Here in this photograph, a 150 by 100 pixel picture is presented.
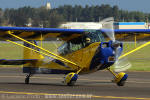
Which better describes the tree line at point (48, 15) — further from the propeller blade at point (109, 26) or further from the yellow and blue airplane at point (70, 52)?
the yellow and blue airplane at point (70, 52)

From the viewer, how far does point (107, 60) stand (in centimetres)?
1366

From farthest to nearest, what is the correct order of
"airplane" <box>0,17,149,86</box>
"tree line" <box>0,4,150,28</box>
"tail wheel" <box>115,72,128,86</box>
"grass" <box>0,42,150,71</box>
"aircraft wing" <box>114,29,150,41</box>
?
"tree line" <box>0,4,150,28</box>, "grass" <box>0,42,150,71</box>, "aircraft wing" <box>114,29,150,41</box>, "tail wheel" <box>115,72,128,86</box>, "airplane" <box>0,17,149,86</box>

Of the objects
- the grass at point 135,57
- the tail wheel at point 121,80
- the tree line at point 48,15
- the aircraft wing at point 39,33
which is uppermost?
the aircraft wing at point 39,33

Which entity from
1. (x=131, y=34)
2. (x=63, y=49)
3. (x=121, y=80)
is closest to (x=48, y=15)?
(x=131, y=34)

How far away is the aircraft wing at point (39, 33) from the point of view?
15.1m

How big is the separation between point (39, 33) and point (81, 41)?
193cm

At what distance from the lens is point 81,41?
1495 cm

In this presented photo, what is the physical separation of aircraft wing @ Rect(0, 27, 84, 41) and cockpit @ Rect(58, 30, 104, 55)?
28 centimetres

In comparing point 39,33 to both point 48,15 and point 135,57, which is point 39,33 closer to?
point 135,57

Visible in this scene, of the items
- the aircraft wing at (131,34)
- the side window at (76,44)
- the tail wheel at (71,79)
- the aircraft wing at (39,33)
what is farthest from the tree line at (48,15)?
the tail wheel at (71,79)

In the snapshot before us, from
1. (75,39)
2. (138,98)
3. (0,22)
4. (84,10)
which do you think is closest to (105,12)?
(84,10)

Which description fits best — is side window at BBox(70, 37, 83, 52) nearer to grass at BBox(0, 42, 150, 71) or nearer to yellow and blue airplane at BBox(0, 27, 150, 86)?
yellow and blue airplane at BBox(0, 27, 150, 86)

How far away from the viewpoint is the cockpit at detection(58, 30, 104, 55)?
1422 cm

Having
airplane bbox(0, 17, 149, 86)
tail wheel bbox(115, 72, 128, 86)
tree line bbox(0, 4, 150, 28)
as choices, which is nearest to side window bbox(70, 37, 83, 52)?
airplane bbox(0, 17, 149, 86)
